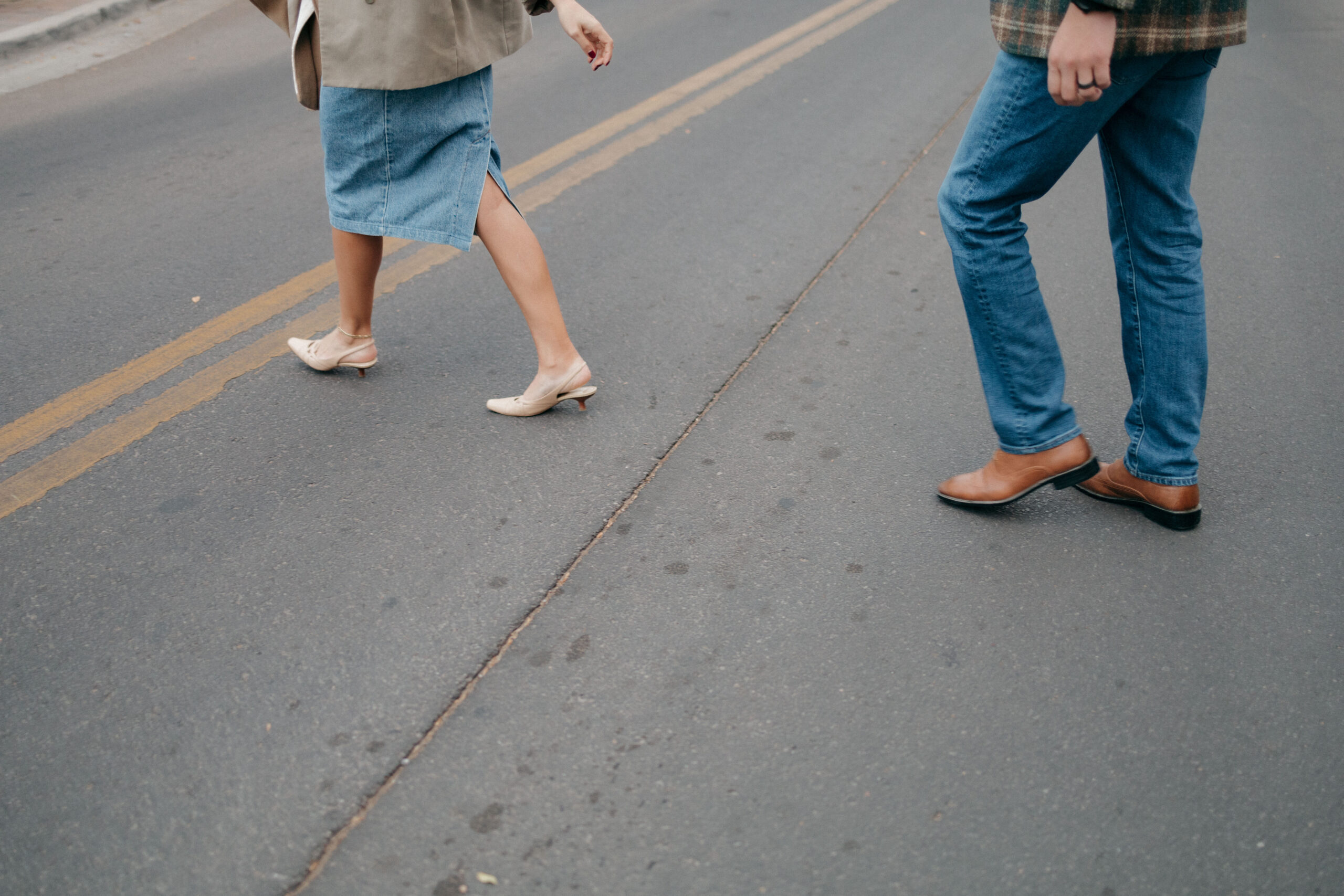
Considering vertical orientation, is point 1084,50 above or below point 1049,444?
above

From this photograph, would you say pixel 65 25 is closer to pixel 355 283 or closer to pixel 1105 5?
pixel 355 283

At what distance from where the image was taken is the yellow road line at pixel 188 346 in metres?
2.85

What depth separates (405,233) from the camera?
2783 mm

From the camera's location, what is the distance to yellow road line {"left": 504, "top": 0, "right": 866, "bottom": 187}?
5.01m

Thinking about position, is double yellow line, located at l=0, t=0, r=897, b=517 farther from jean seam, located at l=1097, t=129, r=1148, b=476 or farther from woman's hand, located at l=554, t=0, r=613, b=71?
jean seam, located at l=1097, t=129, r=1148, b=476

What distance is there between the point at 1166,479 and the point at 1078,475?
20cm

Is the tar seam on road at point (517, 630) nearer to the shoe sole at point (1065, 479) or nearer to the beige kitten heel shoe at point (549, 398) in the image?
the beige kitten heel shoe at point (549, 398)

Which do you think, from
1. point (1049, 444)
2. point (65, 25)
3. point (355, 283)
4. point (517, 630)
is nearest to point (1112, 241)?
point (1049, 444)

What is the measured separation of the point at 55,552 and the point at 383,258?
6.34ft

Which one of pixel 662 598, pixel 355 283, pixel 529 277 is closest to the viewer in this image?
pixel 662 598

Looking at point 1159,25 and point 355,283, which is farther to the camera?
point 355,283

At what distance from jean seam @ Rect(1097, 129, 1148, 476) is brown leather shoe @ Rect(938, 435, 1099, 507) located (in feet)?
0.45

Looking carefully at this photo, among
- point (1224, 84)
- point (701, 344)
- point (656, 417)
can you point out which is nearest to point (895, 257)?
point (701, 344)

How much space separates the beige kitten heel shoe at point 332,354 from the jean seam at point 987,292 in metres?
1.78
